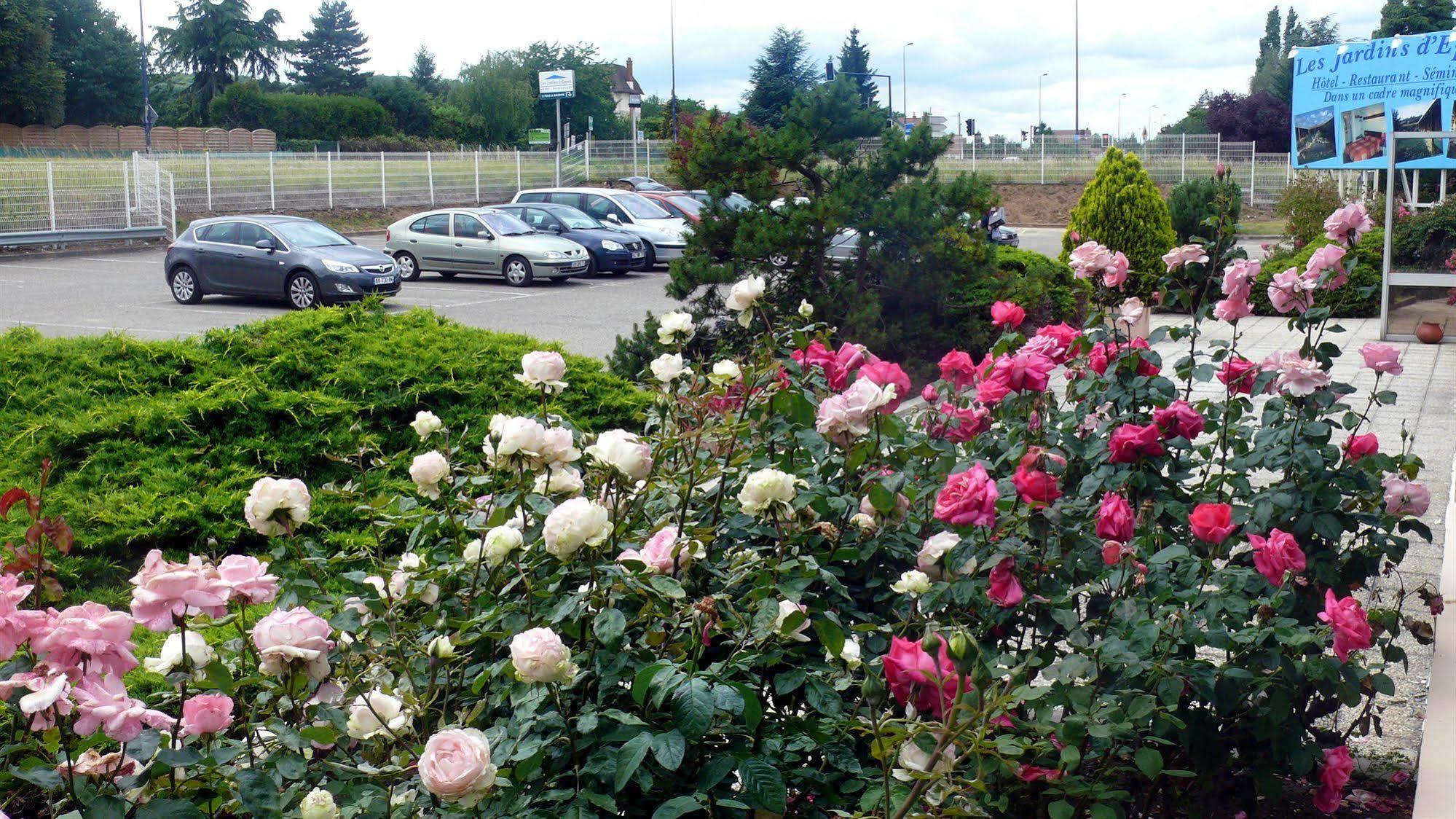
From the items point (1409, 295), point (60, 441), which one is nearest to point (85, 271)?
point (60, 441)

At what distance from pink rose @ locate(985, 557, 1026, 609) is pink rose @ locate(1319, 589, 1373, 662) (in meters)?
0.58

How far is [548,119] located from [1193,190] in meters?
66.7

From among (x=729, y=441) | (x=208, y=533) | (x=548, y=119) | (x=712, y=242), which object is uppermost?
(x=548, y=119)

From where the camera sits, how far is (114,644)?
5.61ft

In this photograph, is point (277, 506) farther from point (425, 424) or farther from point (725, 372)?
point (725, 372)

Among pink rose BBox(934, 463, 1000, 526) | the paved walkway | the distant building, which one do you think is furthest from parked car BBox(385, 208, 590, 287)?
the distant building

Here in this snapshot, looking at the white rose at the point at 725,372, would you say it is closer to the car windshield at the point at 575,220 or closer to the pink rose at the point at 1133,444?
the pink rose at the point at 1133,444

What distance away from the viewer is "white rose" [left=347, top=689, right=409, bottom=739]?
6.17 feet

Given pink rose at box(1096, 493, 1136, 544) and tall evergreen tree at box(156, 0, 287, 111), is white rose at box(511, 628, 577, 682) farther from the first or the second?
tall evergreen tree at box(156, 0, 287, 111)

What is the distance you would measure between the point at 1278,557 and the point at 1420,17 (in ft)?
223

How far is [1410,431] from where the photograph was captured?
7.93 meters

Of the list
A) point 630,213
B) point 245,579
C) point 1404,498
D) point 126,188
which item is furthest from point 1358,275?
point 126,188

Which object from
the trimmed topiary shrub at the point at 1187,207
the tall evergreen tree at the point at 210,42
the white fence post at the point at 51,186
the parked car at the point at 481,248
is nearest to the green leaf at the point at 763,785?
the trimmed topiary shrub at the point at 1187,207

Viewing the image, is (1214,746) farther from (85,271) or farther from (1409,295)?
(85,271)
